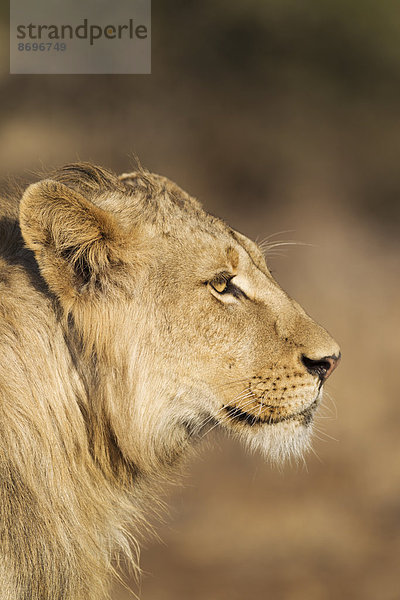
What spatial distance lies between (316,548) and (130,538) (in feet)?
13.7

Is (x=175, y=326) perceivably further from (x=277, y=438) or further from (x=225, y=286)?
(x=277, y=438)

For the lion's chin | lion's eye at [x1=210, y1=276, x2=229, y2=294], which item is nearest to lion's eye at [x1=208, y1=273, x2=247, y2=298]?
lion's eye at [x1=210, y1=276, x2=229, y2=294]

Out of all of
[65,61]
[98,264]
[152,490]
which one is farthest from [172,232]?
[65,61]

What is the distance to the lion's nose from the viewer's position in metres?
3.12

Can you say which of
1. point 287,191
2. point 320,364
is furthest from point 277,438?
point 287,191

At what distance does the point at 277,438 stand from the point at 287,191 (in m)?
7.69

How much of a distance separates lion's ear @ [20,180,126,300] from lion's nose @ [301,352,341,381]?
0.84 meters

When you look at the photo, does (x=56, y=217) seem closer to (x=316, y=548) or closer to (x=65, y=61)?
(x=316, y=548)

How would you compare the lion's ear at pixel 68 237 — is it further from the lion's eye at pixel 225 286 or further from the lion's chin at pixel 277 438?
the lion's chin at pixel 277 438

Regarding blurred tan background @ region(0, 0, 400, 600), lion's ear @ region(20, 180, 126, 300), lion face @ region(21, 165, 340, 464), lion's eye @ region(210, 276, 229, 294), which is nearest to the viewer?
lion's ear @ region(20, 180, 126, 300)

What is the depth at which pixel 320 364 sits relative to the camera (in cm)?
315

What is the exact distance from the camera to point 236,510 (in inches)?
287

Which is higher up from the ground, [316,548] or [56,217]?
[56,217]

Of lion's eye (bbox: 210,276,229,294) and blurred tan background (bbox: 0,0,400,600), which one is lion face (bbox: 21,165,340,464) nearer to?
lion's eye (bbox: 210,276,229,294)
